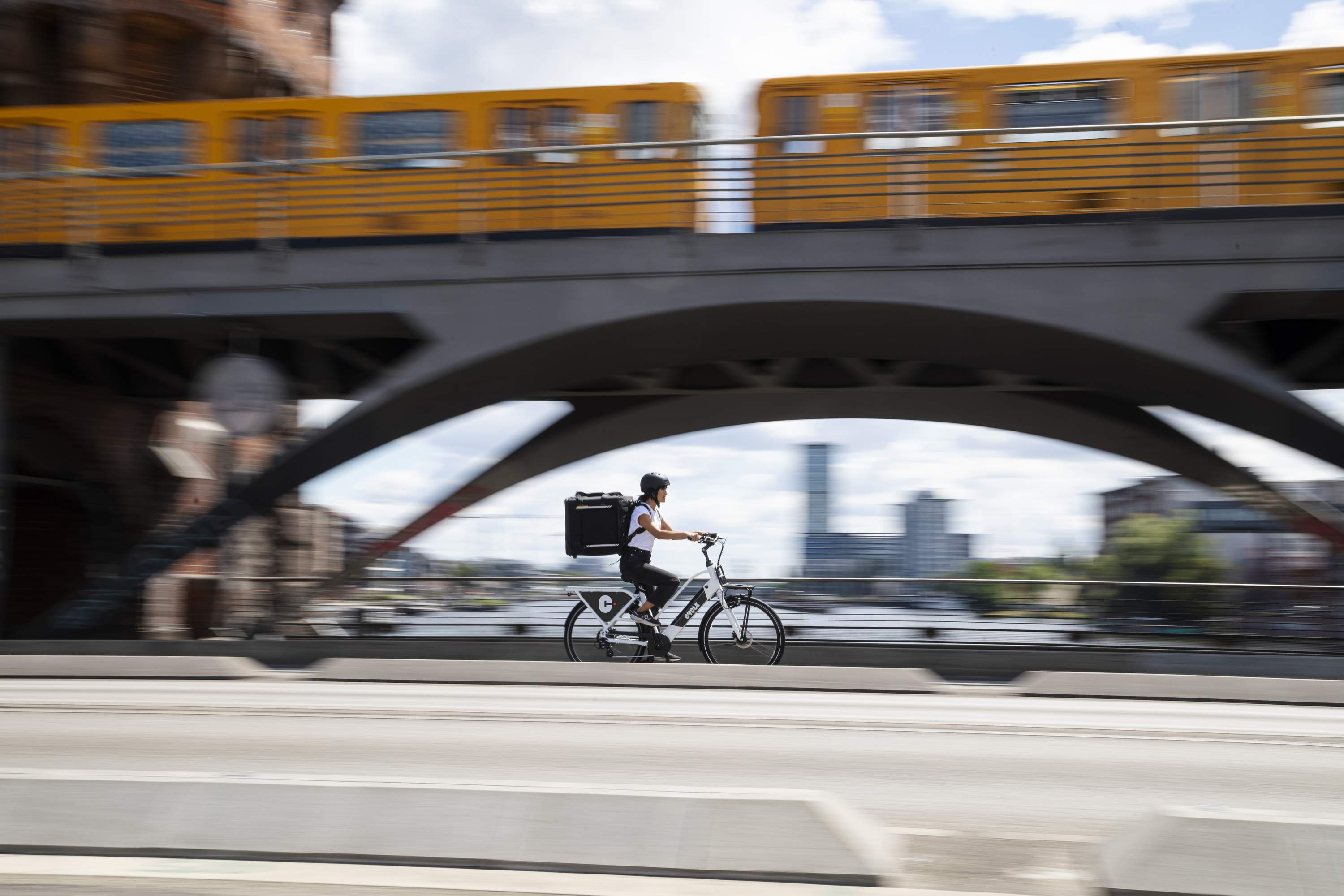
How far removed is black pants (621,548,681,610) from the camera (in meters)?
10.1

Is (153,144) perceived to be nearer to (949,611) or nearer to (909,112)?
(909,112)

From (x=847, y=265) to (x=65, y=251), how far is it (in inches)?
433

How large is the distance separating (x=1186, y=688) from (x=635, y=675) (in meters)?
4.47

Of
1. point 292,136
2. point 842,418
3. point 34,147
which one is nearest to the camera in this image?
point 292,136

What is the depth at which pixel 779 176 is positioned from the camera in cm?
1330

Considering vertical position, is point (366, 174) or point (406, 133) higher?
point (406, 133)

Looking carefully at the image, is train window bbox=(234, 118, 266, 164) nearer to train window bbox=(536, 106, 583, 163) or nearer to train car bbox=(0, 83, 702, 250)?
train car bbox=(0, 83, 702, 250)

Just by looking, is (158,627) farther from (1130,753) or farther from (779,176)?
(1130,753)

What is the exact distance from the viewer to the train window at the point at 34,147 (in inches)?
672

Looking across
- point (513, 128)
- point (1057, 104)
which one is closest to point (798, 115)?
point (1057, 104)

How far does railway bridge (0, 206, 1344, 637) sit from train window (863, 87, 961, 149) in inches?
88.8

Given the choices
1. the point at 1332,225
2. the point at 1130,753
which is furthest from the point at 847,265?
the point at 1130,753

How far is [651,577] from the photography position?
33.1ft

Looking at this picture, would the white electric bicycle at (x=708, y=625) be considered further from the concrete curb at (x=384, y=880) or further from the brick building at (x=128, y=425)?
the brick building at (x=128, y=425)
